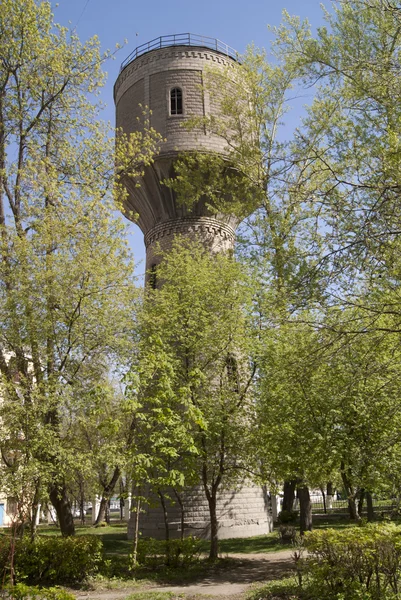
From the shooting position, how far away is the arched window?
2245 cm

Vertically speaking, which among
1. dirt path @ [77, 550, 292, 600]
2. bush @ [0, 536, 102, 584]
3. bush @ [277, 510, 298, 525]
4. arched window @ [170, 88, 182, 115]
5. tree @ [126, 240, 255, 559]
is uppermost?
arched window @ [170, 88, 182, 115]

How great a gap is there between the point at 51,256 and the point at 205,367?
505 cm

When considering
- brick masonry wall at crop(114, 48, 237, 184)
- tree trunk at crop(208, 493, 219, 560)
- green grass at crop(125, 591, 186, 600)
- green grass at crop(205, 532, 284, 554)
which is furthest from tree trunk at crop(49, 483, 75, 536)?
brick masonry wall at crop(114, 48, 237, 184)

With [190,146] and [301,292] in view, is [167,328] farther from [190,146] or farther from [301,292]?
[190,146]

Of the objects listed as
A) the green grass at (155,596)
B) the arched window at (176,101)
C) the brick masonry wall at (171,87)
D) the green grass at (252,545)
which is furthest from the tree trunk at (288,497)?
the arched window at (176,101)

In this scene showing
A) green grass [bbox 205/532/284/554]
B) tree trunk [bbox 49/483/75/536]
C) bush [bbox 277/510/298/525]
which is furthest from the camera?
bush [bbox 277/510/298/525]

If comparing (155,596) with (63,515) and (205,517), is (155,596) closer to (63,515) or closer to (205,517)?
(63,515)

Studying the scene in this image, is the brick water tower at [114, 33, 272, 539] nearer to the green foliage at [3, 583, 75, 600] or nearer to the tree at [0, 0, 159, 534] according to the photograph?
the tree at [0, 0, 159, 534]

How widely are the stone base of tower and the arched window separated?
1476cm

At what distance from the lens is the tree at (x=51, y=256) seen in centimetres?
1217

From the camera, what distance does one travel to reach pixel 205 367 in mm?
14898

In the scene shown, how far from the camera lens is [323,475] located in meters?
12.0

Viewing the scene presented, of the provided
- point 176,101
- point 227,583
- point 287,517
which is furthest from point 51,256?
point 287,517

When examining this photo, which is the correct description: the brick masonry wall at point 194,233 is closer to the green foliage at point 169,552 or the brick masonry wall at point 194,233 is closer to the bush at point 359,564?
the green foliage at point 169,552
